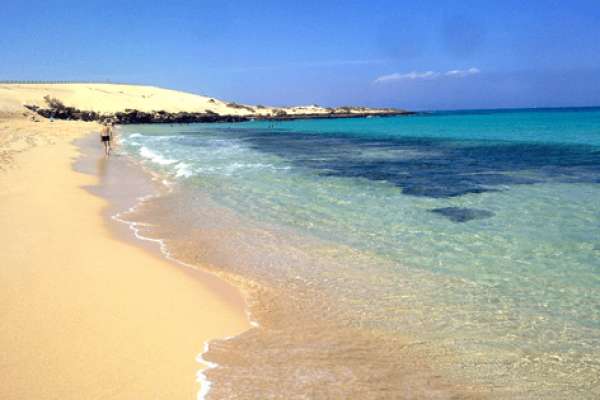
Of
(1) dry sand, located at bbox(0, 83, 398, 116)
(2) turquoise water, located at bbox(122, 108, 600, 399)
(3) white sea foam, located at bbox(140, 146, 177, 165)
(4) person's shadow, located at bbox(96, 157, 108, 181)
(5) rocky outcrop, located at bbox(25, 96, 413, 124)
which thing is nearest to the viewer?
(2) turquoise water, located at bbox(122, 108, 600, 399)

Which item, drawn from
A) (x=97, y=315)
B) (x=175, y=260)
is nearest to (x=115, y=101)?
(x=175, y=260)

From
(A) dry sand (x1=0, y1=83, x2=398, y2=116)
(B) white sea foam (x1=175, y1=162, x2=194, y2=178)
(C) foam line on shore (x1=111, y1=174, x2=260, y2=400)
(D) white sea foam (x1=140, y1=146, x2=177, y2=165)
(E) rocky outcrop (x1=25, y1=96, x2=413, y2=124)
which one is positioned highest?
(A) dry sand (x1=0, y1=83, x2=398, y2=116)

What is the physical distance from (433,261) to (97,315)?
457cm

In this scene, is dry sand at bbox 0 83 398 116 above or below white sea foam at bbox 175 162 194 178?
above

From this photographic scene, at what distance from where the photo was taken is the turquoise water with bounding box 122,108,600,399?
4.87 m

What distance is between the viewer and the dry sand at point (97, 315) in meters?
4.24

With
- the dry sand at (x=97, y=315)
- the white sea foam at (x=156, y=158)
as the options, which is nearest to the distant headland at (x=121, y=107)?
the white sea foam at (x=156, y=158)

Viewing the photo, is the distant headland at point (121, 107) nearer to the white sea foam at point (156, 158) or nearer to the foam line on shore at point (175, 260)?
the white sea foam at point (156, 158)

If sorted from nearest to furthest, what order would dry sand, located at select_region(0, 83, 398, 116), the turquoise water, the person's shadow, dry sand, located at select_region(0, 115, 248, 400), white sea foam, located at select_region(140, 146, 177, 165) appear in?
dry sand, located at select_region(0, 115, 248, 400) → the turquoise water → the person's shadow → white sea foam, located at select_region(140, 146, 177, 165) → dry sand, located at select_region(0, 83, 398, 116)

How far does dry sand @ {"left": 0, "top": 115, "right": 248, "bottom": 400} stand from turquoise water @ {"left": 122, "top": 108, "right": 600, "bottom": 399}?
0.50 meters

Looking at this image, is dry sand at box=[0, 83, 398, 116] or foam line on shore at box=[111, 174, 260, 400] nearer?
foam line on shore at box=[111, 174, 260, 400]

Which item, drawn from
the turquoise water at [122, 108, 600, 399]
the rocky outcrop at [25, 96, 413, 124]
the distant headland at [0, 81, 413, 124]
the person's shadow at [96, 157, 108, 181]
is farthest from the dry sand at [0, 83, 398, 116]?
the turquoise water at [122, 108, 600, 399]

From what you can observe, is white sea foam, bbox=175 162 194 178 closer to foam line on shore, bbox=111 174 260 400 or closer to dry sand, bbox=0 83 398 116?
foam line on shore, bbox=111 174 260 400

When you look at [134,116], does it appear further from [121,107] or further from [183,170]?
[183,170]
